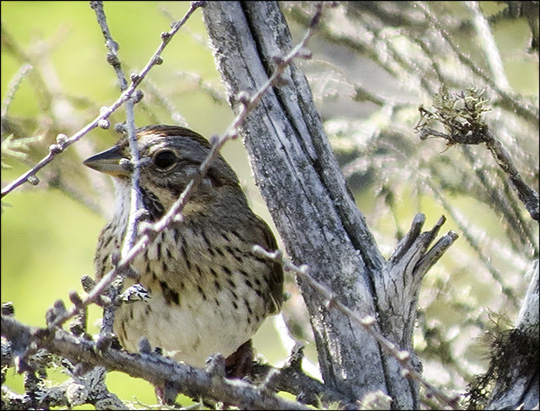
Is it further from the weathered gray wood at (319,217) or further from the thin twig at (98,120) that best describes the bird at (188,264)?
the thin twig at (98,120)

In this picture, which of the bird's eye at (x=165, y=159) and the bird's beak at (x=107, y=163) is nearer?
the bird's beak at (x=107, y=163)

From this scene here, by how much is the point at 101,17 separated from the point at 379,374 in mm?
1430

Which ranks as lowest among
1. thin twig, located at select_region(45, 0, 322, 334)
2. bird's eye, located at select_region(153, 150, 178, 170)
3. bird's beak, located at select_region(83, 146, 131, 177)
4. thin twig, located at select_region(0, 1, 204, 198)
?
thin twig, located at select_region(45, 0, 322, 334)

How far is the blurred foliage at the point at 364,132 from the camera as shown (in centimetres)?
445

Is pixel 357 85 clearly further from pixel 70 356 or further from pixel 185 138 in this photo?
pixel 70 356

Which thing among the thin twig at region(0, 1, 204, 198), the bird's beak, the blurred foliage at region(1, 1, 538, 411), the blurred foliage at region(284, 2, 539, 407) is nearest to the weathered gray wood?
the thin twig at region(0, 1, 204, 198)

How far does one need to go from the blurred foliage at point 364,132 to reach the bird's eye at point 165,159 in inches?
14.0

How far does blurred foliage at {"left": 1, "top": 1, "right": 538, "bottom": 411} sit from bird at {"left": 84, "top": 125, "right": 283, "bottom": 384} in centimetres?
35

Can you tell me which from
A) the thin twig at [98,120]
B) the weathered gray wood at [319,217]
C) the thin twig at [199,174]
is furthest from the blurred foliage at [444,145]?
the thin twig at [199,174]

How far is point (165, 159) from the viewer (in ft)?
13.6

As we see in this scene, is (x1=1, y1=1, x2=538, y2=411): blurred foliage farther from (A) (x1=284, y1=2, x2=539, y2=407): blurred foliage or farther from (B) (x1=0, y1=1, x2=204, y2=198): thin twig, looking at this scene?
(B) (x1=0, y1=1, x2=204, y2=198): thin twig

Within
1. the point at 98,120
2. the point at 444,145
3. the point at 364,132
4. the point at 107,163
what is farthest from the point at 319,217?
the point at 364,132

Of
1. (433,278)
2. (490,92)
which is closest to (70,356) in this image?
(433,278)

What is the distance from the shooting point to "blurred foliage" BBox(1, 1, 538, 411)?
4445 millimetres
